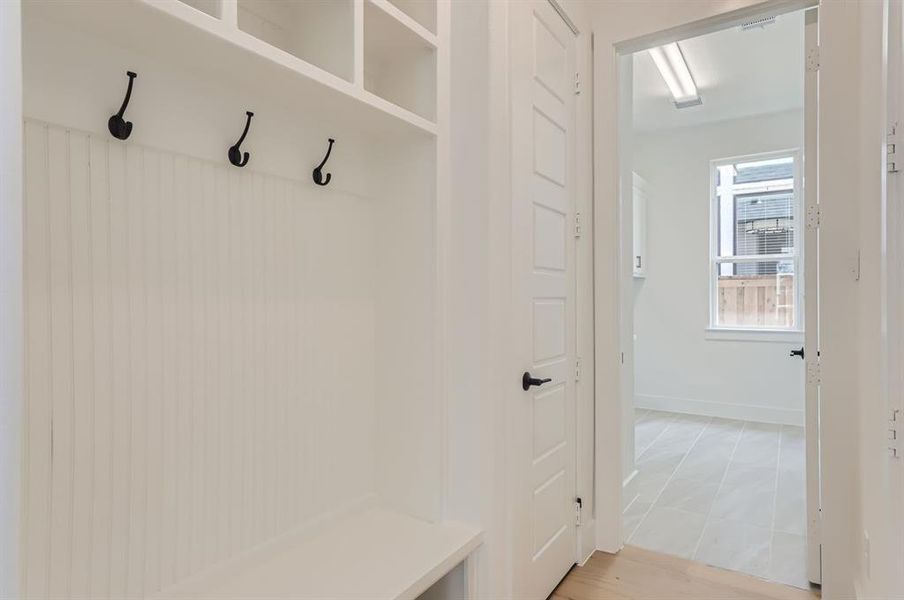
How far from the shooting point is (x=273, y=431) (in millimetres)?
1409

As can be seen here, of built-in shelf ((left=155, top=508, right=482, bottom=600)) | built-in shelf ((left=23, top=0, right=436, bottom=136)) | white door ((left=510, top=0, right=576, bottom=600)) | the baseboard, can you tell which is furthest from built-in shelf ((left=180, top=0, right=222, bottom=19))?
the baseboard

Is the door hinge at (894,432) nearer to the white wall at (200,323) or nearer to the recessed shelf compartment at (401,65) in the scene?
the white wall at (200,323)

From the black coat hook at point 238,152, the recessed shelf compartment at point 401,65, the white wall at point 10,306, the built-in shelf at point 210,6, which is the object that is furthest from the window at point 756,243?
the white wall at point 10,306

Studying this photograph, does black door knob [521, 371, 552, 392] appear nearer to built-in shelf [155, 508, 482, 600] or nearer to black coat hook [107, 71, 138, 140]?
built-in shelf [155, 508, 482, 600]

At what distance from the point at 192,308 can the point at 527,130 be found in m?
1.25

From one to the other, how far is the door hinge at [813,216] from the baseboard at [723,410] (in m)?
3.39

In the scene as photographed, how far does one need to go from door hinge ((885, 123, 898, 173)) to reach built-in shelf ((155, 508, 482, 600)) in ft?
5.38

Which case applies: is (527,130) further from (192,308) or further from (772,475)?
(772,475)

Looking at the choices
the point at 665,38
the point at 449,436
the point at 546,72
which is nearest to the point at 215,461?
the point at 449,436

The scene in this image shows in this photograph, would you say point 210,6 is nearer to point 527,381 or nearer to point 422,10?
point 422,10

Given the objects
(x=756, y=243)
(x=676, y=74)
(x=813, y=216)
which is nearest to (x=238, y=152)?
(x=813, y=216)

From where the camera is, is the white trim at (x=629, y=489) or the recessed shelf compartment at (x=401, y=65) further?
the white trim at (x=629, y=489)

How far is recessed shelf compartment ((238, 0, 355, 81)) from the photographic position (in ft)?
4.37

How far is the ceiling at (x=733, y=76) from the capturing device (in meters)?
3.46
